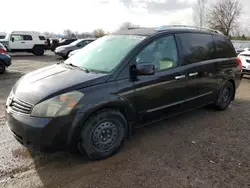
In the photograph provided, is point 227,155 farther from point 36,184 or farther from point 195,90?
point 36,184

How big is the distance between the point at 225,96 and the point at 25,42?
56.6 ft

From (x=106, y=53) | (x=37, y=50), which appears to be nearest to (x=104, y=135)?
(x=106, y=53)

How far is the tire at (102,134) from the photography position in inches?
106

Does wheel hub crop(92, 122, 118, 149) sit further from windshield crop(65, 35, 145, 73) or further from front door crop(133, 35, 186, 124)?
windshield crop(65, 35, 145, 73)

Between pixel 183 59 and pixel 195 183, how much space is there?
6.51 ft

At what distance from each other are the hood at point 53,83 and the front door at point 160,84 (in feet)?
2.11

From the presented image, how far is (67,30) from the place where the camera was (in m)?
62.9

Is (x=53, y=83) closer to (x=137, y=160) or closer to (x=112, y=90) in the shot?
(x=112, y=90)

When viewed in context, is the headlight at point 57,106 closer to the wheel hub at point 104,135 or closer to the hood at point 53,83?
the hood at point 53,83

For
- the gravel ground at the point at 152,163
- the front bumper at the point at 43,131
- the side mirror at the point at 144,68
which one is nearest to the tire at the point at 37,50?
the gravel ground at the point at 152,163

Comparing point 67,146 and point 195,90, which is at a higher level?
point 195,90

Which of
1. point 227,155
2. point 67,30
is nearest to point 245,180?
point 227,155

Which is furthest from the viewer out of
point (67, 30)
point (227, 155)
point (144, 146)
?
point (67, 30)

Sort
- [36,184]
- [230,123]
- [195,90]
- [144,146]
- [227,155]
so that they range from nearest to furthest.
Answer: [36,184], [227,155], [144,146], [195,90], [230,123]
